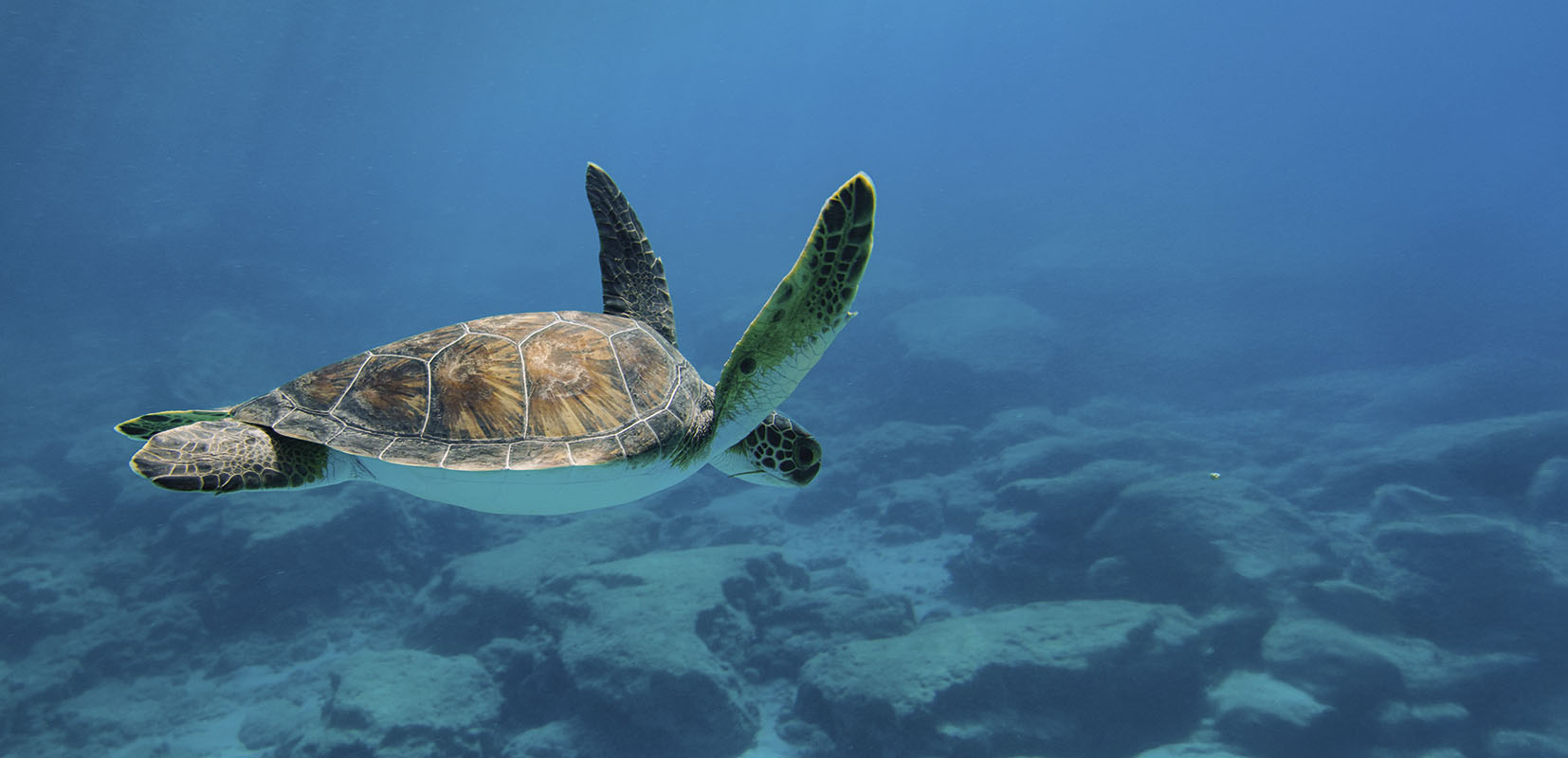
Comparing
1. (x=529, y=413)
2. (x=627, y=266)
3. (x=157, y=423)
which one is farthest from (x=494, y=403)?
(x=157, y=423)

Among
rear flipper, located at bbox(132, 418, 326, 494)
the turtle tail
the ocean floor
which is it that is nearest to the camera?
rear flipper, located at bbox(132, 418, 326, 494)

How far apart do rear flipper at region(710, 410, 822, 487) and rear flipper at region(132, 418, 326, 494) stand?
73.7 inches

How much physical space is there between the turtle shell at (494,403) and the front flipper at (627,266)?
2.45 feet

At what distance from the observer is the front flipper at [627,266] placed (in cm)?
389

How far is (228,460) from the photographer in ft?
7.80

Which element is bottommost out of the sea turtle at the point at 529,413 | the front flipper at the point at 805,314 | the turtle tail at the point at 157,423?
the turtle tail at the point at 157,423

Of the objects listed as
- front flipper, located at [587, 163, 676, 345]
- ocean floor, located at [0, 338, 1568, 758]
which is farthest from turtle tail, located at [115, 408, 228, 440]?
ocean floor, located at [0, 338, 1568, 758]

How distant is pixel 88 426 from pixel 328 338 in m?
13.2

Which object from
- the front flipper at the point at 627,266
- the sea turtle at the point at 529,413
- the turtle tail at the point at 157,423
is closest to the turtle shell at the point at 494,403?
the sea turtle at the point at 529,413

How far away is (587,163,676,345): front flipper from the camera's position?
A: 3887mm

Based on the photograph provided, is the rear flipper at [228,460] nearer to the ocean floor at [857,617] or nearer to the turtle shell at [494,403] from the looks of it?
the turtle shell at [494,403]

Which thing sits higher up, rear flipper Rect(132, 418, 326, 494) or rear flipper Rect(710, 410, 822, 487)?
rear flipper Rect(710, 410, 822, 487)

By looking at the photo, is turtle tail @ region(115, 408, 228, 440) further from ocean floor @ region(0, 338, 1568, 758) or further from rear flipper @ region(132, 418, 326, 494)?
ocean floor @ region(0, 338, 1568, 758)

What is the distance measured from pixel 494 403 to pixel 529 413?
15cm
